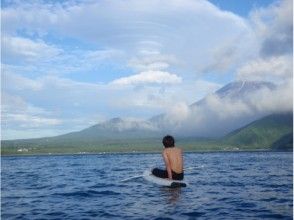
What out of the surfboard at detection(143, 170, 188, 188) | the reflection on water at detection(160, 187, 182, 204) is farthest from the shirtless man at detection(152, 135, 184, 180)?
the reflection on water at detection(160, 187, 182, 204)

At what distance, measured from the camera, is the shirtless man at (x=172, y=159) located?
25531 millimetres

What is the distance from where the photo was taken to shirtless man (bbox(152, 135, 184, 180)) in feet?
83.8

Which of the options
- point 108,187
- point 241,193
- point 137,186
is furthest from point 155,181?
point 241,193

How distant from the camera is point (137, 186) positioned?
29.2 m

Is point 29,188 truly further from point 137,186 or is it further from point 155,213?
point 155,213

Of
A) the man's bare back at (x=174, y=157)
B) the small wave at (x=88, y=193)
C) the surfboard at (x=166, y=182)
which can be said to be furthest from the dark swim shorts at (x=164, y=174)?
the small wave at (x=88, y=193)

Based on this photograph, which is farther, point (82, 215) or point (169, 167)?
point (169, 167)

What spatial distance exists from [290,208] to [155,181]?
36.0ft

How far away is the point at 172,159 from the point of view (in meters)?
25.8

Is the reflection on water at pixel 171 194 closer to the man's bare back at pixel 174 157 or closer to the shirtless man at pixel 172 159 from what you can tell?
the shirtless man at pixel 172 159

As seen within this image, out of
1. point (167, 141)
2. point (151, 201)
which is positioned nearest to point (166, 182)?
point (167, 141)

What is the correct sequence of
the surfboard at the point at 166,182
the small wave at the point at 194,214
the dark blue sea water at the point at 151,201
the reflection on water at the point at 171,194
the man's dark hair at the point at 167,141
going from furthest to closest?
1. the surfboard at the point at 166,182
2. the man's dark hair at the point at 167,141
3. the reflection on water at the point at 171,194
4. the dark blue sea water at the point at 151,201
5. the small wave at the point at 194,214

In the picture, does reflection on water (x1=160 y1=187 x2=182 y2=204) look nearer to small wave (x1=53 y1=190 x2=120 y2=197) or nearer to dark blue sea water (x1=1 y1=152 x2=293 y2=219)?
dark blue sea water (x1=1 y1=152 x2=293 y2=219)

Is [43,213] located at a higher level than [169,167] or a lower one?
lower
